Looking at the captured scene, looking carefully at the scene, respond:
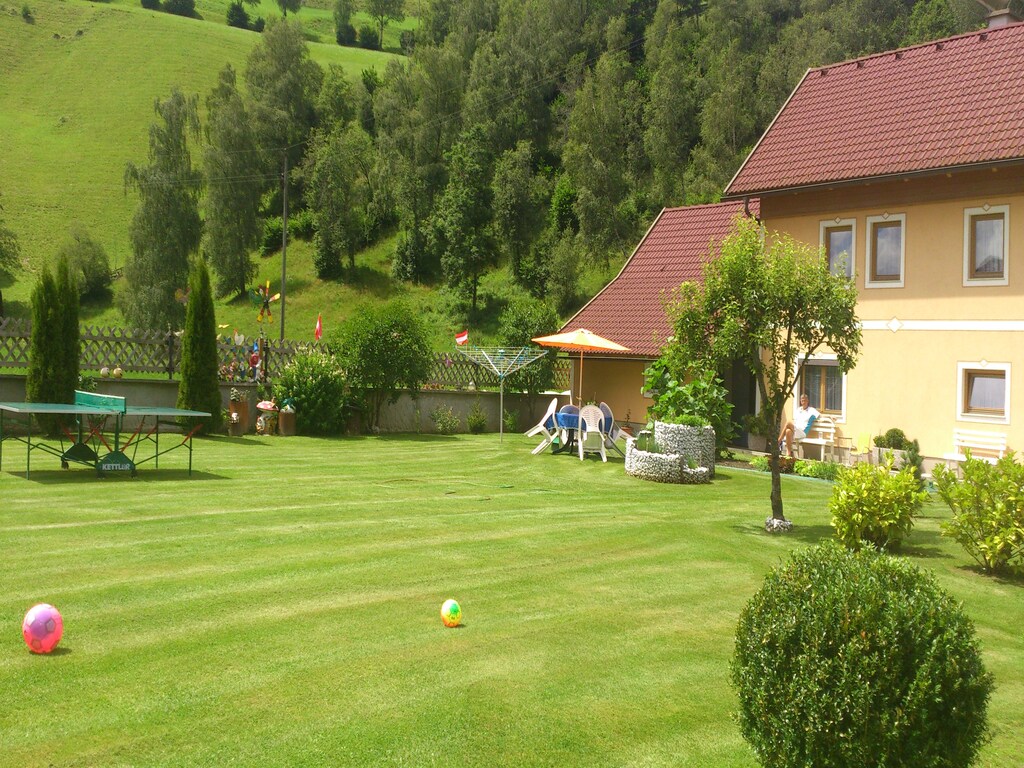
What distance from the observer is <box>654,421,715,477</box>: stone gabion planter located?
17656 millimetres

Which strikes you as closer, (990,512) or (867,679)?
(867,679)

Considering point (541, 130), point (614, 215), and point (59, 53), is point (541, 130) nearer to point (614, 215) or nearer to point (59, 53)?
point (614, 215)

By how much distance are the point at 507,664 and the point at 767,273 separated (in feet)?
23.9

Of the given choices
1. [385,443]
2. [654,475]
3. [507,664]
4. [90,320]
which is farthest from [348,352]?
[90,320]

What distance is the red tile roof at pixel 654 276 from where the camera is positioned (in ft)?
84.7

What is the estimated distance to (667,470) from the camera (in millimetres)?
17125

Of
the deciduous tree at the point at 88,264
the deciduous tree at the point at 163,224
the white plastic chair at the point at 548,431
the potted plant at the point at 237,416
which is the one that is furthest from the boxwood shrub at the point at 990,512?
the deciduous tree at the point at 88,264

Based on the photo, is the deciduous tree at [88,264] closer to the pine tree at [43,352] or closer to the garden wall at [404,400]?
the garden wall at [404,400]

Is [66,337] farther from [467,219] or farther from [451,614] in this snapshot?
[467,219]

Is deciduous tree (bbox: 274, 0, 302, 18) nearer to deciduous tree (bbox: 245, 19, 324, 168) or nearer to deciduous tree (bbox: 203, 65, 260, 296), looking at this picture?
deciduous tree (bbox: 245, 19, 324, 168)

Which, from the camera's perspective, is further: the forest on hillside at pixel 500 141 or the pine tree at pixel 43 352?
the forest on hillside at pixel 500 141

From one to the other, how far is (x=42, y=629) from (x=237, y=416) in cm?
1669

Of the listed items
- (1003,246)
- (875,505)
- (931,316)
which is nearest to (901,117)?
(1003,246)

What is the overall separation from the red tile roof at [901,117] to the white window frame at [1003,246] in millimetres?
1102
